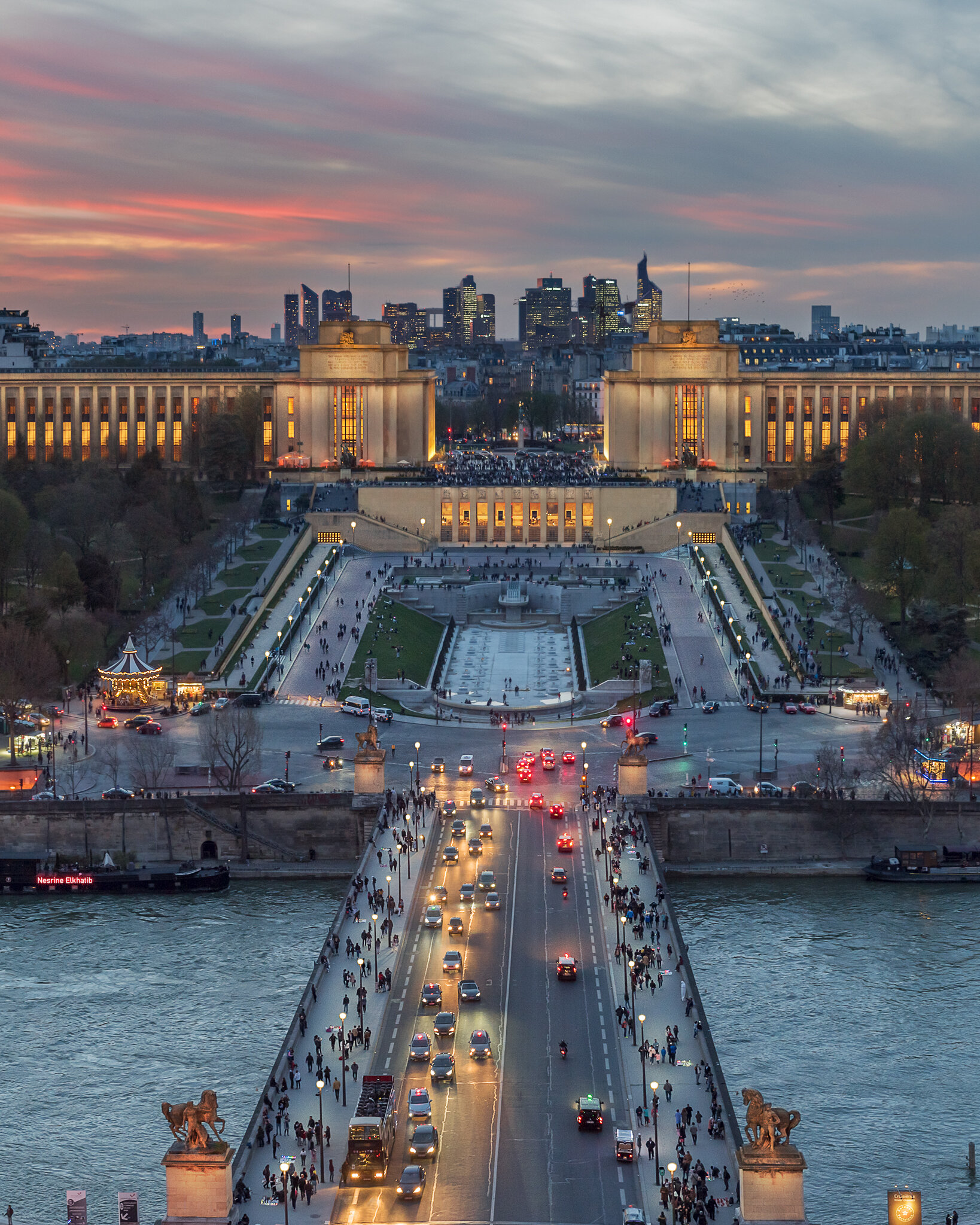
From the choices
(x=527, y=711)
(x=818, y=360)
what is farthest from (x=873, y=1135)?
(x=818, y=360)

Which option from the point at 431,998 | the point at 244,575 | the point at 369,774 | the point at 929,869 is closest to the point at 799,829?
the point at 929,869

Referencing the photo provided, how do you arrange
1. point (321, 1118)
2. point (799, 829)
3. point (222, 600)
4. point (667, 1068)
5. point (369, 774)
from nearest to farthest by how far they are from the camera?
point (321, 1118)
point (667, 1068)
point (799, 829)
point (369, 774)
point (222, 600)

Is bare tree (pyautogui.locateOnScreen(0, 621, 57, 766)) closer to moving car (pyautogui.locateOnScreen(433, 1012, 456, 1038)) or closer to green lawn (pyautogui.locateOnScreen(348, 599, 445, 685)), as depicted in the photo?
green lawn (pyautogui.locateOnScreen(348, 599, 445, 685))

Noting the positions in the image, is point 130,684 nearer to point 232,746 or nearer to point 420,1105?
point 232,746

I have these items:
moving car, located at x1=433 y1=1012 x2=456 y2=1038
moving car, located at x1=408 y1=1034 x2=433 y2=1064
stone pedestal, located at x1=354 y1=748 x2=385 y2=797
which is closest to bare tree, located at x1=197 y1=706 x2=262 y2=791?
stone pedestal, located at x1=354 y1=748 x2=385 y2=797

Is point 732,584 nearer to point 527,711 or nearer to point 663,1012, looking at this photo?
point 527,711
